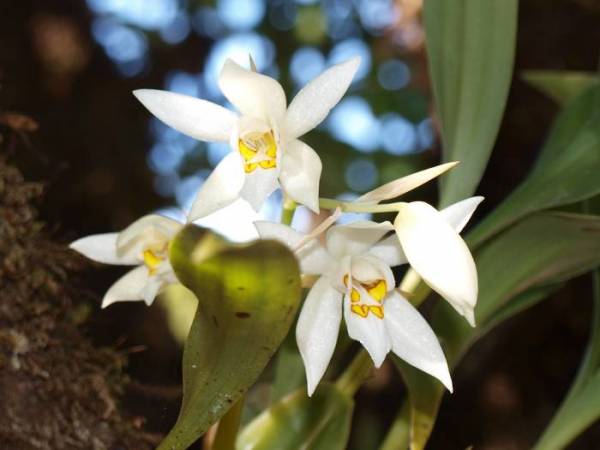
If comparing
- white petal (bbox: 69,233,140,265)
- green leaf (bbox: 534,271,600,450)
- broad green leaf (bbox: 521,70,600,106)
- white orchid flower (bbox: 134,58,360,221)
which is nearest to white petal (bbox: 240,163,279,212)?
white orchid flower (bbox: 134,58,360,221)

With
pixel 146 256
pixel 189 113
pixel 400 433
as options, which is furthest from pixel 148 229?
pixel 400 433

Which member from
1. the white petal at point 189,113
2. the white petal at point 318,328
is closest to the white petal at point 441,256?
the white petal at point 318,328

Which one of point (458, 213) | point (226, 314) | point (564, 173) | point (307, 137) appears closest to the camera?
point (226, 314)

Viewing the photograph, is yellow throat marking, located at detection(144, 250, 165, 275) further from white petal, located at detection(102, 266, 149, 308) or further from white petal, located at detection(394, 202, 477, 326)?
white petal, located at detection(394, 202, 477, 326)

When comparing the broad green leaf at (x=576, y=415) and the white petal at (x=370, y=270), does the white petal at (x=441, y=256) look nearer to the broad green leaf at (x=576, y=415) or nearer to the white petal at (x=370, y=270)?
the white petal at (x=370, y=270)

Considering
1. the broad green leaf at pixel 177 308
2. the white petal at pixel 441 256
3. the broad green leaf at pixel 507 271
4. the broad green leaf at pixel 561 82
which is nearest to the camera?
the white petal at pixel 441 256

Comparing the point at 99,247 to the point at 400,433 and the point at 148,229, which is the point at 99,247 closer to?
the point at 148,229
